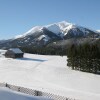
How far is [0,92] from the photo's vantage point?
14.2 metres

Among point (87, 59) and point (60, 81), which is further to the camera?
point (87, 59)

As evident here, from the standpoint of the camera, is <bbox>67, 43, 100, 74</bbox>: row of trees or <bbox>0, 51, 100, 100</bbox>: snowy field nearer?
<bbox>0, 51, 100, 100</bbox>: snowy field

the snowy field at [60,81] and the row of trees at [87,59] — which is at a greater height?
the row of trees at [87,59]

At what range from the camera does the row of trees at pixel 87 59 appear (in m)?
62.5

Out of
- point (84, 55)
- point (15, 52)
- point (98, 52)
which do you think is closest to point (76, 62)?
point (84, 55)

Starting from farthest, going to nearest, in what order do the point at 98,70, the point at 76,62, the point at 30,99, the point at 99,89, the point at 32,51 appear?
the point at 32,51
the point at 76,62
the point at 98,70
the point at 99,89
the point at 30,99

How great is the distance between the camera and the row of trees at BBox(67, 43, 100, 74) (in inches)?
2461

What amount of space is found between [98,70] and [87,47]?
7.08 metres

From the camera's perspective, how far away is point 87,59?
6400 cm

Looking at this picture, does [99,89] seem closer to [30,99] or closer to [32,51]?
[30,99]

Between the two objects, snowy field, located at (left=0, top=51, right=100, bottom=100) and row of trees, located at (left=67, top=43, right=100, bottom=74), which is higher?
row of trees, located at (left=67, top=43, right=100, bottom=74)

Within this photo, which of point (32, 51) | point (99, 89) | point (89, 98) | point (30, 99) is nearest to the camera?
point (30, 99)

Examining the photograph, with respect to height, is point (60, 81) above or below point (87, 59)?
below

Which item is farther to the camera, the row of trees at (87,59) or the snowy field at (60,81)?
the row of trees at (87,59)
